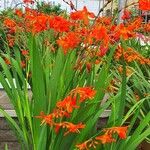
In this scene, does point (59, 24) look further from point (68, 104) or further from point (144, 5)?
point (68, 104)

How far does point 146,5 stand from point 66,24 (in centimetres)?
37

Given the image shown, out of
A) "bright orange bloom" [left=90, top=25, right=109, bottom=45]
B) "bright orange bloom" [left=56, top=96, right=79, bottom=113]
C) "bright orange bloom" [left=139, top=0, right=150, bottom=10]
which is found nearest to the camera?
"bright orange bloom" [left=56, top=96, right=79, bottom=113]

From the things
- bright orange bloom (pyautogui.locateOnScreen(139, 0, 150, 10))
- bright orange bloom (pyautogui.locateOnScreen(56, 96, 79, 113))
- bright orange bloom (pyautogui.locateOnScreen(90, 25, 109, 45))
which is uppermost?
bright orange bloom (pyautogui.locateOnScreen(139, 0, 150, 10))

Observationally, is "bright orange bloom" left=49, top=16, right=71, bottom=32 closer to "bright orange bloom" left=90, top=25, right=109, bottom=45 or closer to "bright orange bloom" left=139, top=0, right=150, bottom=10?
"bright orange bloom" left=90, top=25, right=109, bottom=45

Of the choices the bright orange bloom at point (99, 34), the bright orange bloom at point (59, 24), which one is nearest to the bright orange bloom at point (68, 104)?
the bright orange bloom at point (99, 34)

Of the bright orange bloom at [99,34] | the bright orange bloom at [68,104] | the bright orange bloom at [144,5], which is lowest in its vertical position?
the bright orange bloom at [68,104]

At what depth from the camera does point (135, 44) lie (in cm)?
402

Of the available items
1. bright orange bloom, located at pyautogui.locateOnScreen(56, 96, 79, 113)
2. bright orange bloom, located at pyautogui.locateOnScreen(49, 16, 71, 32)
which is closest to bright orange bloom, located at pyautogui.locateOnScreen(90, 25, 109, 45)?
bright orange bloom, located at pyautogui.locateOnScreen(49, 16, 71, 32)

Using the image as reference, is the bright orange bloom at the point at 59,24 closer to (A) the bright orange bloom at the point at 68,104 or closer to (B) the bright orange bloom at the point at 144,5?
(B) the bright orange bloom at the point at 144,5

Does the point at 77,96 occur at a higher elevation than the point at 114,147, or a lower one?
higher

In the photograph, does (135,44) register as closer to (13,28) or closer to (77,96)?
(13,28)

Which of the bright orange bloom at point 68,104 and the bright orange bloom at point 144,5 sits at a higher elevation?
the bright orange bloom at point 144,5

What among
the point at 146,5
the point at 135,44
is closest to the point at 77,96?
the point at 146,5

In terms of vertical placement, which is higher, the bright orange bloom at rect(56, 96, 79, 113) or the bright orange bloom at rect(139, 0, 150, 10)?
the bright orange bloom at rect(139, 0, 150, 10)
